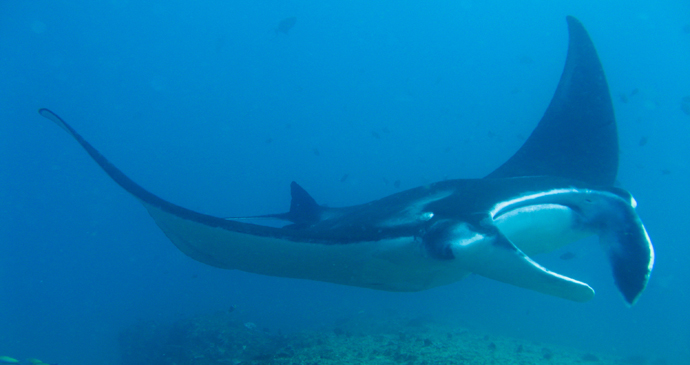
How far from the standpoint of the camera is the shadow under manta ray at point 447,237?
1.69 meters

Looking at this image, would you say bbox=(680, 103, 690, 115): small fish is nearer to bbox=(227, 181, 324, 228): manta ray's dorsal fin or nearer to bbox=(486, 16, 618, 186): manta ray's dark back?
bbox=(486, 16, 618, 186): manta ray's dark back

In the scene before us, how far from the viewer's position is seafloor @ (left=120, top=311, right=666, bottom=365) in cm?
411

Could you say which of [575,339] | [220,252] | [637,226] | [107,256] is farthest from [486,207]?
[107,256]

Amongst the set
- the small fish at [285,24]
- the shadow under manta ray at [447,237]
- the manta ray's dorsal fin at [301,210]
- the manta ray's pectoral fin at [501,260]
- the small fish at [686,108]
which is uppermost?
the small fish at [285,24]

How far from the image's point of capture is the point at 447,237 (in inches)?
67.8

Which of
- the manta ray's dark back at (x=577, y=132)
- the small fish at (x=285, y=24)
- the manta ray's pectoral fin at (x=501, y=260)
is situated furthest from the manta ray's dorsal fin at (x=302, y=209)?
the small fish at (x=285, y=24)

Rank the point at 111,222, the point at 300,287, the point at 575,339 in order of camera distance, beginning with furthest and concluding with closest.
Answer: the point at 111,222 → the point at 300,287 → the point at 575,339

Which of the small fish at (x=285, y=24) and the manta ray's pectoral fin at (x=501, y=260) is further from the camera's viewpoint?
the small fish at (x=285, y=24)

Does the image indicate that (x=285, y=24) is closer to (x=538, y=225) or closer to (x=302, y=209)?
(x=302, y=209)

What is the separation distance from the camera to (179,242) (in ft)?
8.47

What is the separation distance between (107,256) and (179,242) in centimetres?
4357

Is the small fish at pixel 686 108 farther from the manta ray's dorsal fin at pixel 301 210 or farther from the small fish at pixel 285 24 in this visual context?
the small fish at pixel 285 24

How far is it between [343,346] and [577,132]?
412 centimetres

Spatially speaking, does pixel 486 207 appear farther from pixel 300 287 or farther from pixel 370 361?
pixel 300 287
